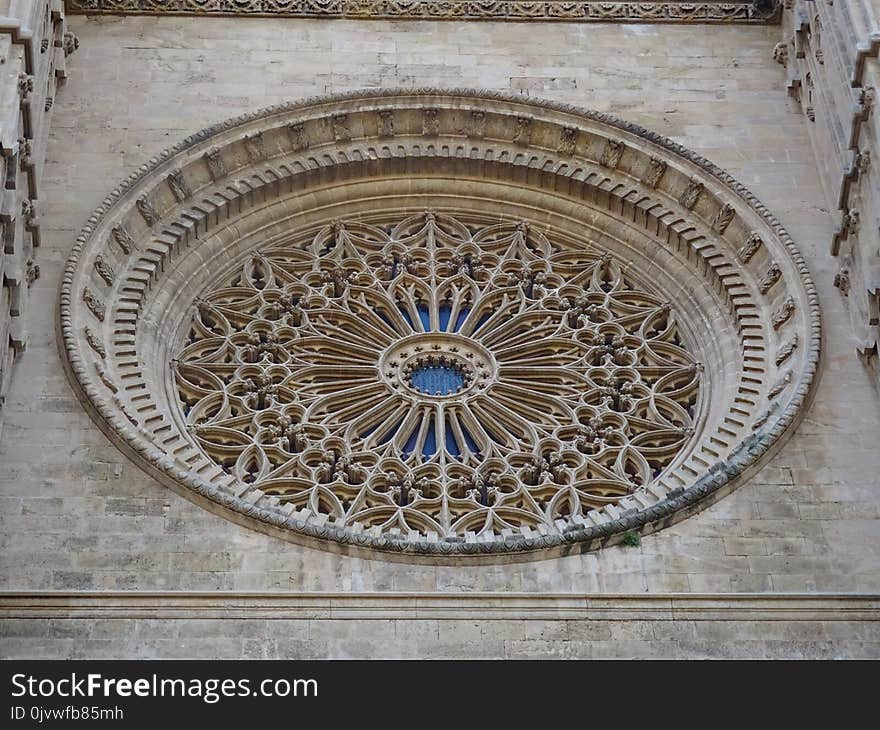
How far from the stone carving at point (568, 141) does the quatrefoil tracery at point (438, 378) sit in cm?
94

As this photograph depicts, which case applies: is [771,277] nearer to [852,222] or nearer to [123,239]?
[852,222]

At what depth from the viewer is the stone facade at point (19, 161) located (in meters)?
16.6

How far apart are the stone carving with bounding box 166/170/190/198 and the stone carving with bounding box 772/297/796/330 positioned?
6.31 metres

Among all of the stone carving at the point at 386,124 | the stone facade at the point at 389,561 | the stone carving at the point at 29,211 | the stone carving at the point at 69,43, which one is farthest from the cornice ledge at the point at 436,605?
the stone carving at the point at 69,43

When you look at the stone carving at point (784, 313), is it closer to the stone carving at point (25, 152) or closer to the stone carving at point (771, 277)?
the stone carving at point (771, 277)

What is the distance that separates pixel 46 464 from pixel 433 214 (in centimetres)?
605

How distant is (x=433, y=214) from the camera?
67.7 feet

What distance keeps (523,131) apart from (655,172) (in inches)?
62.3

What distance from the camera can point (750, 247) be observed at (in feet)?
62.7

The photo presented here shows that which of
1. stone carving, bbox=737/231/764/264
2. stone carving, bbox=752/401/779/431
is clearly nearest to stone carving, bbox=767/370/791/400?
stone carving, bbox=752/401/779/431

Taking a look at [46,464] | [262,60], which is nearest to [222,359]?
[46,464]

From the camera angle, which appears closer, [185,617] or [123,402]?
[185,617]

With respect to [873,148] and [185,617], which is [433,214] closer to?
[873,148]

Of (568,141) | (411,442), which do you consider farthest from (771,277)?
(411,442)
